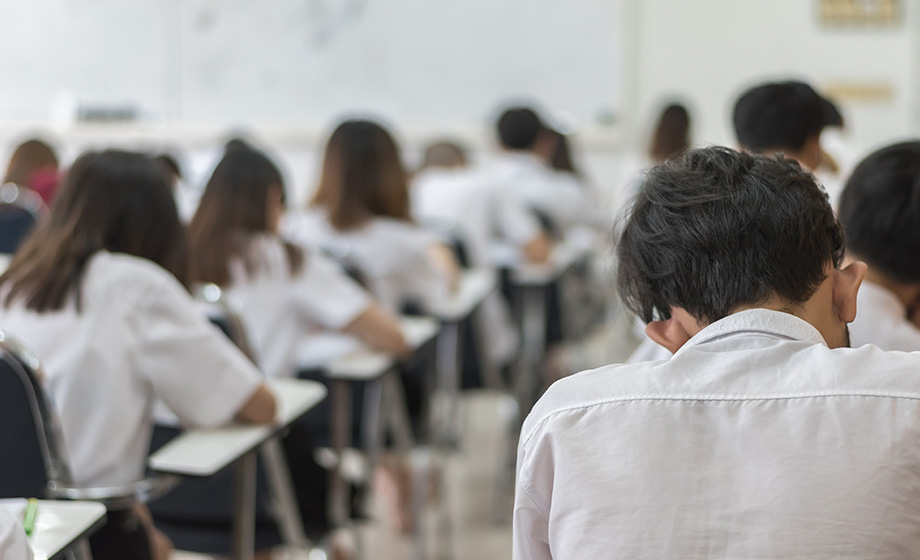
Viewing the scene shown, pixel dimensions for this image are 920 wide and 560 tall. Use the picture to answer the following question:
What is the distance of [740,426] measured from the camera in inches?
33.1

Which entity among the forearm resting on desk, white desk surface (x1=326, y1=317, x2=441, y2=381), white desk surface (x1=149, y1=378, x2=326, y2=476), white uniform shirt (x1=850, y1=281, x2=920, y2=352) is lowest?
white desk surface (x1=326, y1=317, x2=441, y2=381)

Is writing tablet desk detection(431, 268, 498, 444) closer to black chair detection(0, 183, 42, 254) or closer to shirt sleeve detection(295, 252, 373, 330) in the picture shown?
shirt sleeve detection(295, 252, 373, 330)

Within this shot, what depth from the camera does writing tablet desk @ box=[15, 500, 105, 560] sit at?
1.17 metres

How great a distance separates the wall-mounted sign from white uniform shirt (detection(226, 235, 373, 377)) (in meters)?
4.83

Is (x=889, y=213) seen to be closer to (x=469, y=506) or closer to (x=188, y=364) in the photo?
(x=188, y=364)

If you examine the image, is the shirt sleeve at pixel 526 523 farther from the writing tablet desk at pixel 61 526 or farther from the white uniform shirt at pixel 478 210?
the white uniform shirt at pixel 478 210

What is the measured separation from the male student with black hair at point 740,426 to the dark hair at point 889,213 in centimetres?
69

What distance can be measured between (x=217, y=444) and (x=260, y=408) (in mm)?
112

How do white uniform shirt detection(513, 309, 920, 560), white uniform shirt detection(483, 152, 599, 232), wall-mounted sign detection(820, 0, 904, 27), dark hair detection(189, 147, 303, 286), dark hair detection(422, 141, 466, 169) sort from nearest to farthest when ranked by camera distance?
white uniform shirt detection(513, 309, 920, 560), dark hair detection(189, 147, 303, 286), white uniform shirt detection(483, 152, 599, 232), dark hair detection(422, 141, 466, 169), wall-mounted sign detection(820, 0, 904, 27)

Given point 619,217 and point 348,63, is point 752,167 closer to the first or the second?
point 619,217

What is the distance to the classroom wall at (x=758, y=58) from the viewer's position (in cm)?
622

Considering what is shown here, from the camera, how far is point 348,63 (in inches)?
277

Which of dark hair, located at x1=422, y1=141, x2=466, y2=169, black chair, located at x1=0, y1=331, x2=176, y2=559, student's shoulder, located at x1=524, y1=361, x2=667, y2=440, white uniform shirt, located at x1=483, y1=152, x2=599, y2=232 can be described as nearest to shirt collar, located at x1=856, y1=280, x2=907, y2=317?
student's shoulder, located at x1=524, y1=361, x2=667, y2=440

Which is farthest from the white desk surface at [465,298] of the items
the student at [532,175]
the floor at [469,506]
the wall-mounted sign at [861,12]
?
the wall-mounted sign at [861,12]
